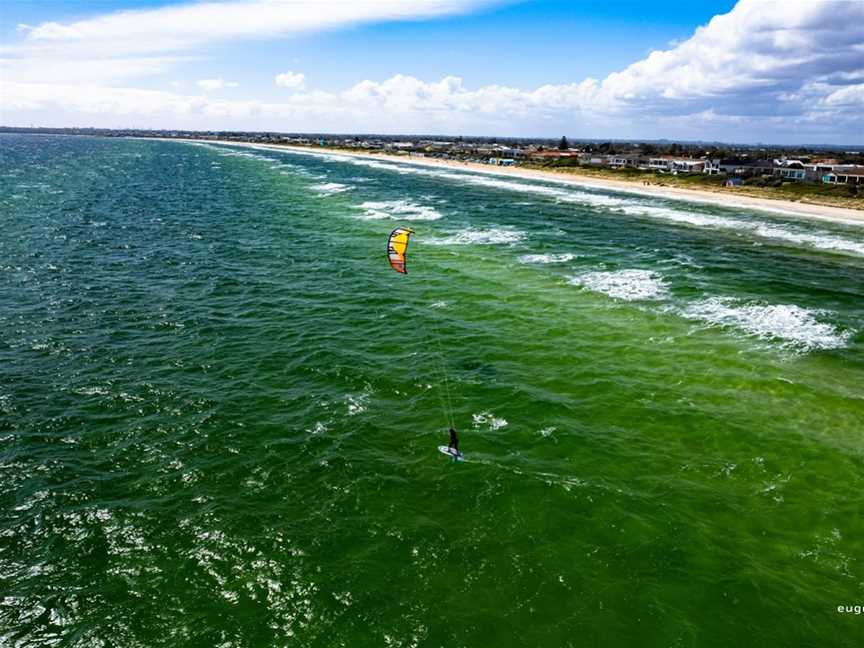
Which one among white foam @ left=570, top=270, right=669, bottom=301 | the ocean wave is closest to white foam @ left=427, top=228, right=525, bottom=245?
white foam @ left=570, top=270, right=669, bottom=301

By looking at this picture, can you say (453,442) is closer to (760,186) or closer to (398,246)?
(398,246)

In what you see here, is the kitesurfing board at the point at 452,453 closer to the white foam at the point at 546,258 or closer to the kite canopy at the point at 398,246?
the kite canopy at the point at 398,246

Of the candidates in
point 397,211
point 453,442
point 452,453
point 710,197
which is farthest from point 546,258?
point 710,197

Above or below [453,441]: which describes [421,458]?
below

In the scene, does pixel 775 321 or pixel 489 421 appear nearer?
pixel 489 421

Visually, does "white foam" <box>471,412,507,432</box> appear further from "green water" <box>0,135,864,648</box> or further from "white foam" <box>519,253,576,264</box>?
"white foam" <box>519,253,576,264</box>

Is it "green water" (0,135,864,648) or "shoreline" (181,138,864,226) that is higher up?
"shoreline" (181,138,864,226)

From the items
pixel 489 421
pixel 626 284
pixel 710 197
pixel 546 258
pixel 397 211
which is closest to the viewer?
pixel 489 421
